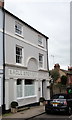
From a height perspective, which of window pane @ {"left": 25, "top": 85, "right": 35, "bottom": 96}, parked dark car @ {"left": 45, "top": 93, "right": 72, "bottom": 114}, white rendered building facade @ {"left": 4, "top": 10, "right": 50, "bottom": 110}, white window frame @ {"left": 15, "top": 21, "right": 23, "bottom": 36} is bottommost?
parked dark car @ {"left": 45, "top": 93, "right": 72, "bottom": 114}

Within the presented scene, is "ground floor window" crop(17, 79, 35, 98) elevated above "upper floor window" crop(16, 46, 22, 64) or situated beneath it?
situated beneath

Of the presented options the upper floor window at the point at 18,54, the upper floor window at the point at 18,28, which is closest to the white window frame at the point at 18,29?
the upper floor window at the point at 18,28

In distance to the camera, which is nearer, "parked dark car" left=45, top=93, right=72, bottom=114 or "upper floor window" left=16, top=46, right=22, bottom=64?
"parked dark car" left=45, top=93, right=72, bottom=114

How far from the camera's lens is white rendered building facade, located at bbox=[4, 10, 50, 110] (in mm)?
14711

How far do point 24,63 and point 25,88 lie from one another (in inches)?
85.2

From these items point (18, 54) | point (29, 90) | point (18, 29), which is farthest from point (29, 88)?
point (18, 29)

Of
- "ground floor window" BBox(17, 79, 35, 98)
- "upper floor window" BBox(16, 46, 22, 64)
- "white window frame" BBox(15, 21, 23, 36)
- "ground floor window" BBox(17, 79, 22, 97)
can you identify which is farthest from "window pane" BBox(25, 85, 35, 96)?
"white window frame" BBox(15, 21, 23, 36)

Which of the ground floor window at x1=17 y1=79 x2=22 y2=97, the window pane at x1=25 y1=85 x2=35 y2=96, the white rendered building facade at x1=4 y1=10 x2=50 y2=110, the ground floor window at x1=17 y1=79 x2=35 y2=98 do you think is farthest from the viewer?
the window pane at x1=25 y1=85 x2=35 y2=96

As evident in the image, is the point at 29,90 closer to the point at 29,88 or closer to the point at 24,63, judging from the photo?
the point at 29,88

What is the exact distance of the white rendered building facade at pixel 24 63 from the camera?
48.3 feet

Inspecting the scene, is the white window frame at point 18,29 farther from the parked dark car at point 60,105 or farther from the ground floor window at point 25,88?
the parked dark car at point 60,105

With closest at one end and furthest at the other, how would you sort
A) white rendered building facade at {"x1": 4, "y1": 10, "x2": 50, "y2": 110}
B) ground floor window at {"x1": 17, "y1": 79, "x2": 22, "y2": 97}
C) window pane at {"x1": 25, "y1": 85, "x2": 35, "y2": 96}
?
white rendered building facade at {"x1": 4, "y1": 10, "x2": 50, "y2": 110}
ground floor window at {"x1": 17, "y1": 79, "x2": 22, "y2": 97}
window pane at {"x1": 25, "y1": 85, "x2": 35, "y2": 96}

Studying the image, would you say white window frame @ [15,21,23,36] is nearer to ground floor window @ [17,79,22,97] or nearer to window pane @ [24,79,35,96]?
ground floor window @ [17,79,22,97]

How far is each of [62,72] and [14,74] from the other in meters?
43.7
